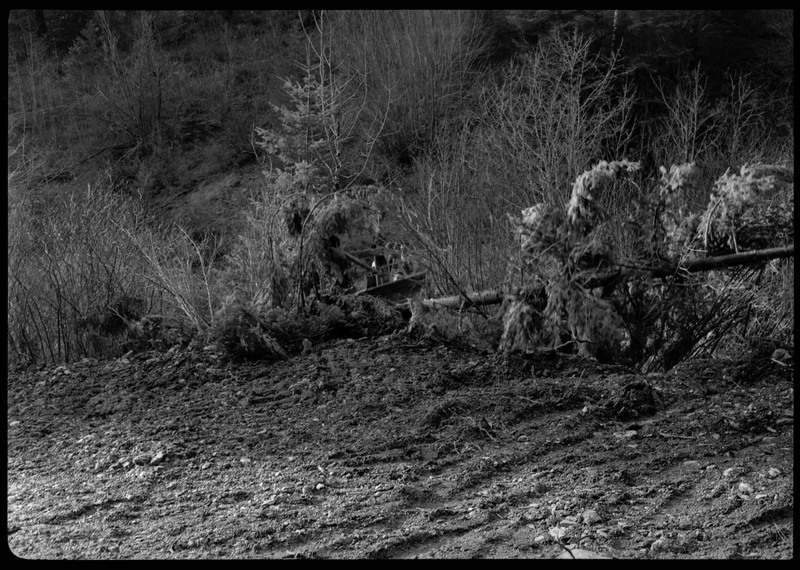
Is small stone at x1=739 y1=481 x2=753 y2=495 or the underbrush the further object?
the underbrush

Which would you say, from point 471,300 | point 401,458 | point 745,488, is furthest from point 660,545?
point 471,300

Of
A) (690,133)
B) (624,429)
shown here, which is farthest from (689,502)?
(690,133)

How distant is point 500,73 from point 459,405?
16.9m

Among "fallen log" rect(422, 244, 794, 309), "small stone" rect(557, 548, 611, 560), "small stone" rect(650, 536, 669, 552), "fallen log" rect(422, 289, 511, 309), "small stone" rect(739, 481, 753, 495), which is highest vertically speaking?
"fallen log" rect(422, 244, 794, 309)

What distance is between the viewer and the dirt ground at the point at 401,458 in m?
2.48

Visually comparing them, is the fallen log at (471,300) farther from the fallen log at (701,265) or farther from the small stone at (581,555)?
the small stone at (581,555)

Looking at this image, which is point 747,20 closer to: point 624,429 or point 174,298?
point 174,298

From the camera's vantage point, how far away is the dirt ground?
248 cm

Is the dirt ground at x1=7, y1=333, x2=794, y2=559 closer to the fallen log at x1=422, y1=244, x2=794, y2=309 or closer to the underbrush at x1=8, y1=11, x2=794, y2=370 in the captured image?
the underbrush at x1=8, y1=11, x2=794, y2=370

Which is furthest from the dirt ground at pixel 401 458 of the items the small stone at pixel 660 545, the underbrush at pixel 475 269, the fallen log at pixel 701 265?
the fallen log at pixel 701 265

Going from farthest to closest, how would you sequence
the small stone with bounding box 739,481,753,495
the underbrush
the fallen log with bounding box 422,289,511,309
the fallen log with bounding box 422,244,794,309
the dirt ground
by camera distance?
1. the fallen log with bounding box 422,289,511,309
2. the underbrush
3. the fallen log with bounding box 422,244,794,309
4. the small stone with bounding box 739,481,753,495
5. the dirt ground

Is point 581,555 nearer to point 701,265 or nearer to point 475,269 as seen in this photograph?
point 701,265

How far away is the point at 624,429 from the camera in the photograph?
3.36 metres

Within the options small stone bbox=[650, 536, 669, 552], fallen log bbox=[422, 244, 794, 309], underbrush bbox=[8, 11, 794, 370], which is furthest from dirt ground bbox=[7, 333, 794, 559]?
fallen log bbox=[422, 244, 794, 309]
